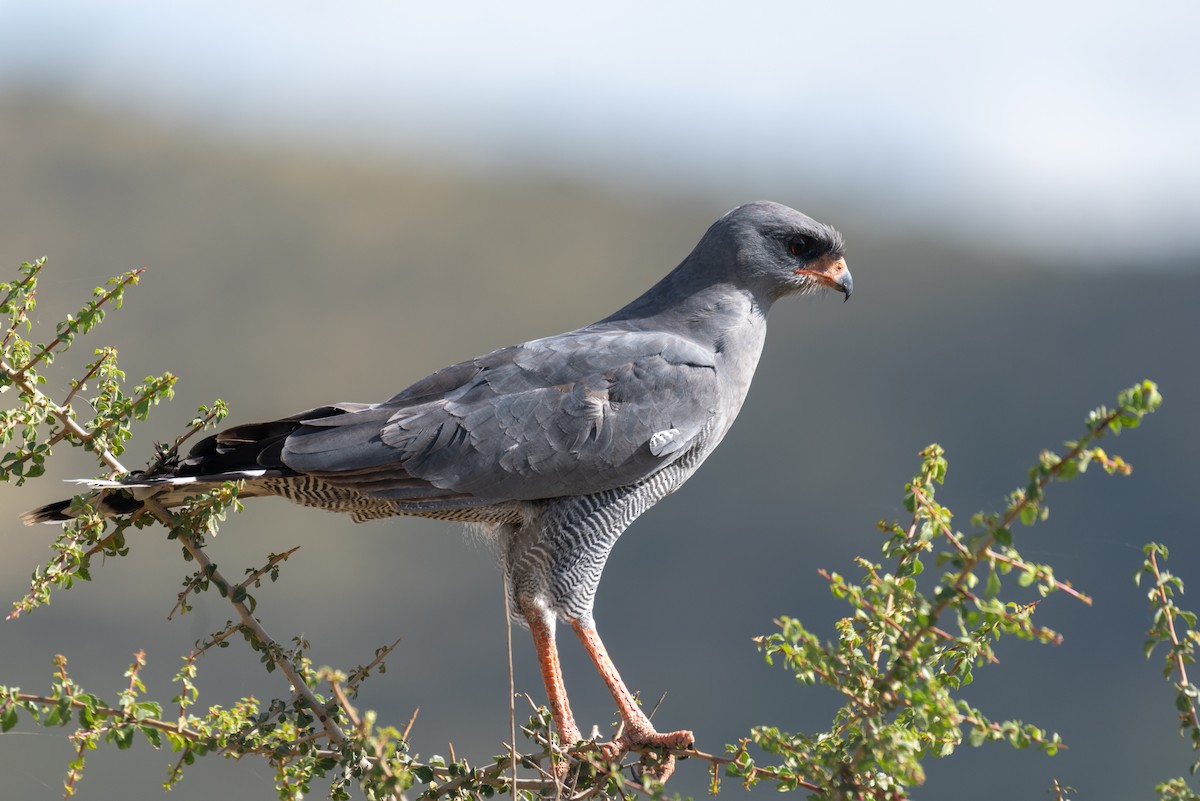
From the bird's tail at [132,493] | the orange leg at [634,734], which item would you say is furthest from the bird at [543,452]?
the bird's tail at [132,493]

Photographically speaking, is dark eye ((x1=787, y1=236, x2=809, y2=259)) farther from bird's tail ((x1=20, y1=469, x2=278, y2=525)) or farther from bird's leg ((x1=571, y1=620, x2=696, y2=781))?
bird's tail ((x1=20, y1=469, x2=278, y2=525))

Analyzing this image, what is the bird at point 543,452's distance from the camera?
→ 5.07 metres

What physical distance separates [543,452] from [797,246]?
5.26 feet

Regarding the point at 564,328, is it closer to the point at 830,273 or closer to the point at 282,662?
the point at 830,273

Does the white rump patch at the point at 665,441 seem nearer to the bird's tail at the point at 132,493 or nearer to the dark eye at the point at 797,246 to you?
the dark eye at the point at 797,246

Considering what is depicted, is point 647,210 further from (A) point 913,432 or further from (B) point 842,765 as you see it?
(B) point 842,765

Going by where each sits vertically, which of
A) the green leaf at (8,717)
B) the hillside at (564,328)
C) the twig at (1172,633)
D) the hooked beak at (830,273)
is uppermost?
the hooked beak at (830,273)

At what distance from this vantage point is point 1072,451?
8.32 feet

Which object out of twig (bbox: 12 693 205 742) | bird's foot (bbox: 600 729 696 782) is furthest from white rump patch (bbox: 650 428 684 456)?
twig (bbox: 12 693 205 742)

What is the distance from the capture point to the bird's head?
19.5ft

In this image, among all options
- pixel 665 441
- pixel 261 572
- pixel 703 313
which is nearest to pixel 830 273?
pixel 703 313

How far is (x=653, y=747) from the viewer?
16.4 ft

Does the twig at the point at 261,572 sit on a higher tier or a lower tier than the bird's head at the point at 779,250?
lower

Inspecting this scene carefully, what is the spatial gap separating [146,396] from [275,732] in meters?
1.04
